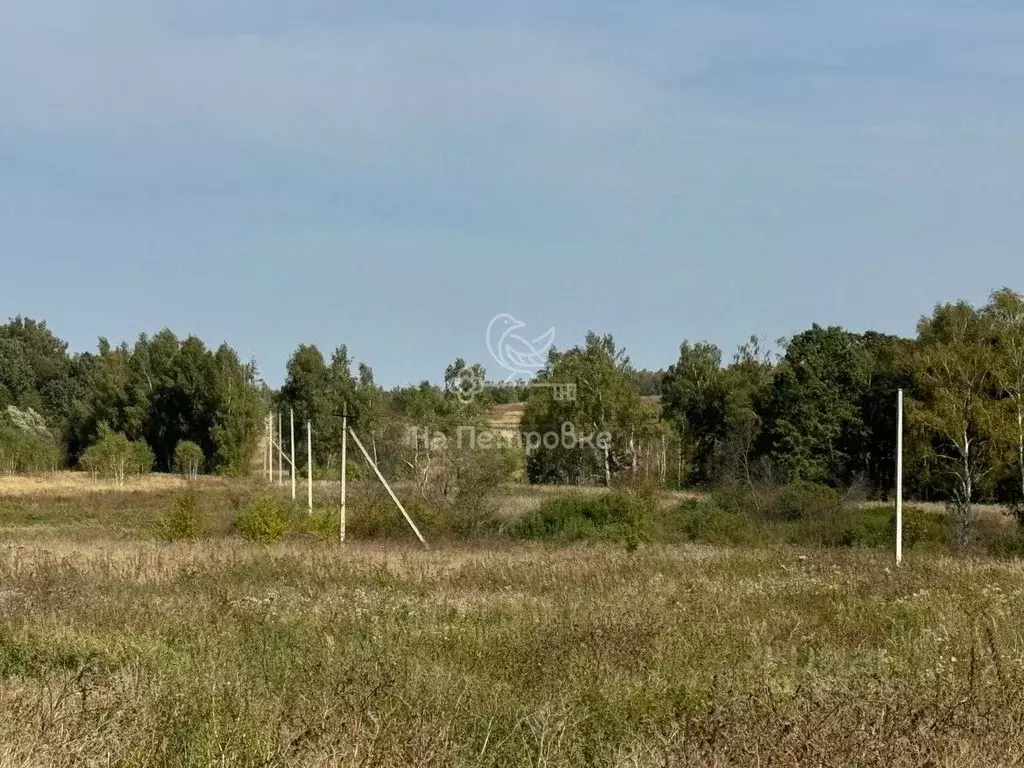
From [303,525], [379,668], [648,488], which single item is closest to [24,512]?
[303,525]

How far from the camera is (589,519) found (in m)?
32.8

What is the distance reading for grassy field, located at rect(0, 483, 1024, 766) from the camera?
524 cm

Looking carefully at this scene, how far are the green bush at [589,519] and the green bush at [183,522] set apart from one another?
9099mm

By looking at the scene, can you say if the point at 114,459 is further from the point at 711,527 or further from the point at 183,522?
the point at 711,527

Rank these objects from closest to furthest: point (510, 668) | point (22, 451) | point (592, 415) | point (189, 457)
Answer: point (510, 668)
point (592, 415)
point (189, 457)
point (22, 451)

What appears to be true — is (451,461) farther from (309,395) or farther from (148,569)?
(309,395)

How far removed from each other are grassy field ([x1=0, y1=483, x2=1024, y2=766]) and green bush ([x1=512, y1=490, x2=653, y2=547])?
45.9 ft

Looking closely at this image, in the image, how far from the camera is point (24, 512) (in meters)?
46.9

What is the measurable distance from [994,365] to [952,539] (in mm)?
6908

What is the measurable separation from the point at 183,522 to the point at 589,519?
38.1 ft

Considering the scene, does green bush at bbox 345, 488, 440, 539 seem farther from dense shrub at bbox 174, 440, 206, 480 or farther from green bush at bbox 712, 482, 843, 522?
dense shrub at bbox 174, 440, 206, 480

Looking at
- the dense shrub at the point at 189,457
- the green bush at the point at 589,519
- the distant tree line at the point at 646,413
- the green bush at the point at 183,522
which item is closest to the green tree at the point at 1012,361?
the distant tree line at the point at 646,413

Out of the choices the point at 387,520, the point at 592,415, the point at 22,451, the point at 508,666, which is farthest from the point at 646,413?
the point at 508,666

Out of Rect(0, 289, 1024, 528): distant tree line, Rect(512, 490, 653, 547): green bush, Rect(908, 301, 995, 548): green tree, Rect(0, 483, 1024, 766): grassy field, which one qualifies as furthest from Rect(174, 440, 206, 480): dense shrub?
Rect(0, 483, 1024, 766): grassy field
